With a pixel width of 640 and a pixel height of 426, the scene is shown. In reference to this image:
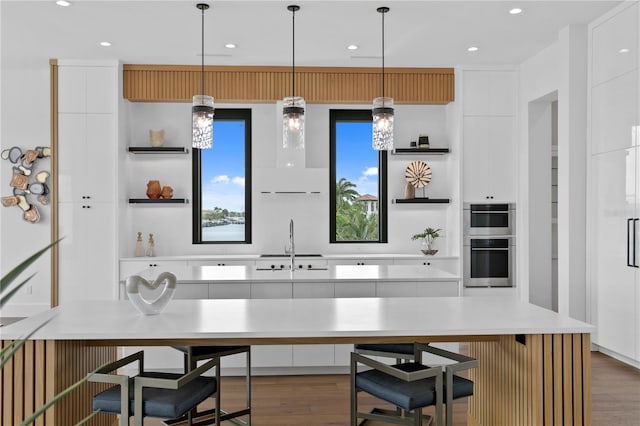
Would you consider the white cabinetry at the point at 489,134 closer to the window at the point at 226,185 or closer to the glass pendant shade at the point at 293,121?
the window at the point at 226,185

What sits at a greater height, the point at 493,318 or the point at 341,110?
the point at 341,110

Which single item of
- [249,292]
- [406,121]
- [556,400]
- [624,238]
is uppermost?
[406,121]

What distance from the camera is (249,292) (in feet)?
12.2

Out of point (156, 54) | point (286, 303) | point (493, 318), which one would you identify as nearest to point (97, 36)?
point (156, 54)

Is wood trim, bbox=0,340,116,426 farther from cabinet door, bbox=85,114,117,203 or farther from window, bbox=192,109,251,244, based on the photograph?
window, bbox=192,109,251,244

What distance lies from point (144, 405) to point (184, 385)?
0.58ft

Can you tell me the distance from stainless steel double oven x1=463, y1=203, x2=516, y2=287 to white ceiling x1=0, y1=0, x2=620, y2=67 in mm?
1686

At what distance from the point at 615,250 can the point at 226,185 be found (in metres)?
4.29

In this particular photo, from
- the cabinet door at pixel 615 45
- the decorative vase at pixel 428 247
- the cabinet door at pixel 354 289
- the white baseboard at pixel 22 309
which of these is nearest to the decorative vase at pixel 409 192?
the decorative vase at pixel 428 247

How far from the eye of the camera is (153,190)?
6.15m

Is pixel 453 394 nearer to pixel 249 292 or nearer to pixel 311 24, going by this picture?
pixel 249 292

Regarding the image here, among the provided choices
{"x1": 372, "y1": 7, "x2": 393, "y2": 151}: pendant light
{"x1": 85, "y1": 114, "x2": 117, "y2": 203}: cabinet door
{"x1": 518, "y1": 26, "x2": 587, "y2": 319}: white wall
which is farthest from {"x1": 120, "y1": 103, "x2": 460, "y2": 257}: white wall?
{"x1": 372, "y1": 7, "x2": 393, "y2": 151}: pendant light

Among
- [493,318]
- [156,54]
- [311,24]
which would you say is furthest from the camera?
[156,54]

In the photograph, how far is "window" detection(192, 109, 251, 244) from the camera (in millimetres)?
6465
